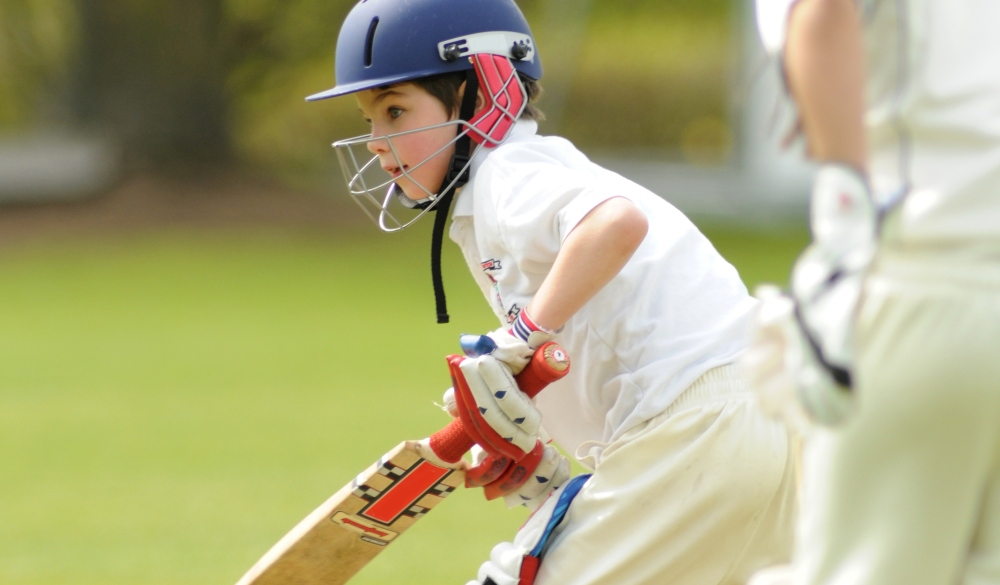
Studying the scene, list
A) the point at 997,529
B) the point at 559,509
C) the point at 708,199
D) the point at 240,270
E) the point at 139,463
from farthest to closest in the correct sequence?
the point at 708,199 → the point at 240,270 → the point at 139,463 → the point at 559,509 → the point at 997,529

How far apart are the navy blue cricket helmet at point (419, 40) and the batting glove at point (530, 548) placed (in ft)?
3.19

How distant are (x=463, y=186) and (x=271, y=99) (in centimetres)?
1728

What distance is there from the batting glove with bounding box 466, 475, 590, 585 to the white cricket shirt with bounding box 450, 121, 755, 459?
134 millimetres

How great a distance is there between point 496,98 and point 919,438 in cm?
154

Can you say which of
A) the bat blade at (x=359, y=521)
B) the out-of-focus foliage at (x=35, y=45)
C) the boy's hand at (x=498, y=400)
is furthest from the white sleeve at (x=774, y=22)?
the out-of-focus foliage at (x=35, y=45)

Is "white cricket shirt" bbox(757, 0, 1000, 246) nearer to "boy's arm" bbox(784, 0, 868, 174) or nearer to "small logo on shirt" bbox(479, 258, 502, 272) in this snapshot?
"boy's arm" bbox(784, 0, 868, 174)

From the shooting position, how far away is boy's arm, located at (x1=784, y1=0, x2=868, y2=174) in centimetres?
157

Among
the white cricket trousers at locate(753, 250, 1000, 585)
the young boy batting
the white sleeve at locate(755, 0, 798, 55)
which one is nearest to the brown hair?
the young boy batting

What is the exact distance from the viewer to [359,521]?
2893 millimetres

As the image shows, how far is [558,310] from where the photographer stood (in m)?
2.45

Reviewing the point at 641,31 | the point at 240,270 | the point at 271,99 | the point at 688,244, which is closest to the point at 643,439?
the point at 688,244

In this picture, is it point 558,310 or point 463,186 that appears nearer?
point 558,310

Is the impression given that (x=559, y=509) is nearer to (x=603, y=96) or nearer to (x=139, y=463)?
(x=139, y=463)

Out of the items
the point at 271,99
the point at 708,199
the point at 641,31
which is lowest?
the point at 708,199
